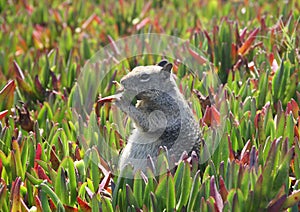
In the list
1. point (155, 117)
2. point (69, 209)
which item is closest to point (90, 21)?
point (155, 117)

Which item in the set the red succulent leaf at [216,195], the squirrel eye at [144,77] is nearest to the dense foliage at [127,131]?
the red succulent leaf at [216,195]

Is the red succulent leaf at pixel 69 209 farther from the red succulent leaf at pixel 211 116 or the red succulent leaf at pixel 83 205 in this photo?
the red succulent leaf at pixel 211 116


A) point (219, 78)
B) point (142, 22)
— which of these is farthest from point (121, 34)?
point (219, 78)

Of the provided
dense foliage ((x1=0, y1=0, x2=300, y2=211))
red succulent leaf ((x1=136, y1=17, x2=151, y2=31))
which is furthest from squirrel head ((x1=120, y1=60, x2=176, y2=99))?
red succulent leaf ((x1=136, y1=17, x2=151, y2=31))

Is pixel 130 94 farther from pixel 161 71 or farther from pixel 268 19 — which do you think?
pixel 268 19

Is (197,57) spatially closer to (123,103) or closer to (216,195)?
(123,103)

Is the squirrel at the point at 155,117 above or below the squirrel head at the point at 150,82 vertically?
below

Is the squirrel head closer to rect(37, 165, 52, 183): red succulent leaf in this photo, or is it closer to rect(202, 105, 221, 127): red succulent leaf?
rect(202, 105, 221, 127): red succulent leaf

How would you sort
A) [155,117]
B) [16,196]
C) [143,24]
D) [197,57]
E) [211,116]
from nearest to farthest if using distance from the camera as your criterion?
[16,196] → [155,117] → [211,116] → [197,57] → [143,24]
